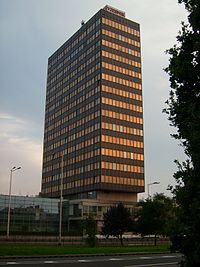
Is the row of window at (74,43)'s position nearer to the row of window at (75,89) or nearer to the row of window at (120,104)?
the row of window at (75,89)

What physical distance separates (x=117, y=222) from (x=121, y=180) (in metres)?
50.0

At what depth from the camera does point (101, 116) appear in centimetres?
10881

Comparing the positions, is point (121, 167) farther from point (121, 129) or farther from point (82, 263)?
point (82, 263)

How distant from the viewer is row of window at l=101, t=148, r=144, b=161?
10656cm

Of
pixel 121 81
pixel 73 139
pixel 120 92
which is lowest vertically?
pixel 73 139

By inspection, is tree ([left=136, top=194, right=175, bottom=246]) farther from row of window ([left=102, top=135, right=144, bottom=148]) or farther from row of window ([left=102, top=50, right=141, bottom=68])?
row of window ([left=102, top=50, right=141, bottom=68])

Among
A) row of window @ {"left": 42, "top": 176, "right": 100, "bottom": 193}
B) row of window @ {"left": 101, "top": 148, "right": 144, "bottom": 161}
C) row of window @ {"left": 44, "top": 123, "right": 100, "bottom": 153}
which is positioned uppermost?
row of window @ {"left": 44, "top": 123, "right": 100, "bottom": 153}

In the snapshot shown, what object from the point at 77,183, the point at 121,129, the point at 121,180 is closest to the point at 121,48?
the point at 121,129

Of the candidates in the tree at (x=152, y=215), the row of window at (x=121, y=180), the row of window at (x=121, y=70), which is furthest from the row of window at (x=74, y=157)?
the tree at (x=152, y=215)

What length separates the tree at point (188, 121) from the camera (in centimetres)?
919

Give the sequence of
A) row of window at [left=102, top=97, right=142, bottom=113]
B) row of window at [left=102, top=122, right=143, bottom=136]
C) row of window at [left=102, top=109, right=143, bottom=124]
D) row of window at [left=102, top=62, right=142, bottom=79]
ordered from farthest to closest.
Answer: row of window at [left=102, top=62, right=142, bottom=79] < row of window at [left=102, top=97, right=142, bottom=113] < row of window at [left=102, top=109, right=143, bottom=124] < row of window at [left=102, top=122, right=143, bottom=136]

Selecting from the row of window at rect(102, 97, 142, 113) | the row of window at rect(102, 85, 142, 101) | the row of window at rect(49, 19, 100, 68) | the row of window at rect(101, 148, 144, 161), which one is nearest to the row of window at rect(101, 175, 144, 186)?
the row of window at rect(101, 148, 144, 161)

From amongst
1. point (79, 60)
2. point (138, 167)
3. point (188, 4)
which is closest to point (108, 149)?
point (138, 167)

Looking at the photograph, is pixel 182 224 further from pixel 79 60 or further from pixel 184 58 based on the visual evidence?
pixel 79 60
